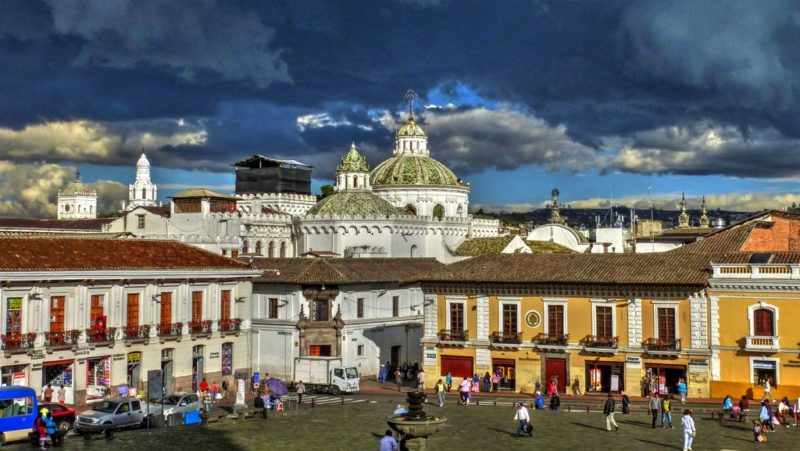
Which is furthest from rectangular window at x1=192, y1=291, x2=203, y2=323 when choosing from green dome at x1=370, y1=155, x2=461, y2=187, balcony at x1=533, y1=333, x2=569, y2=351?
green dome at x1=370, y1=155, x2=461, y2=187

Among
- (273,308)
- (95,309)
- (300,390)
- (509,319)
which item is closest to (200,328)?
(95,309)

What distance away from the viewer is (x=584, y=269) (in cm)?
5669

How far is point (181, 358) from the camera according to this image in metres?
57.1

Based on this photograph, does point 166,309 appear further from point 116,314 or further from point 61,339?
point 61,339

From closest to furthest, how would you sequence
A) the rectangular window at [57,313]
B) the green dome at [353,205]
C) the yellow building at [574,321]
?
the rectangular window at [57,313], the yellow building at [574,321], the green dome at [353,205]

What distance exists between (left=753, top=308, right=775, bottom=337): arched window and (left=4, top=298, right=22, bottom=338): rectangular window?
3489cm

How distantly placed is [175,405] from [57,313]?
33.5 ft

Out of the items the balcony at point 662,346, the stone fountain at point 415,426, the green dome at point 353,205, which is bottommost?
the stone fountain at point 415,426

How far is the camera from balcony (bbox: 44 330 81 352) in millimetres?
49781

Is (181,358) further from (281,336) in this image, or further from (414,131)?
(414,131)

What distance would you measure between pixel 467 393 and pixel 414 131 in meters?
→ 67.6

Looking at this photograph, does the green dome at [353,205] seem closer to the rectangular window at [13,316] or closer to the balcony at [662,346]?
the balcony at [662,346]

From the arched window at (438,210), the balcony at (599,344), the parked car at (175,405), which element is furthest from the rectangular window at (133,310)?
the arched window at (438,210)

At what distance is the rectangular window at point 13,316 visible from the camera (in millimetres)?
48281
